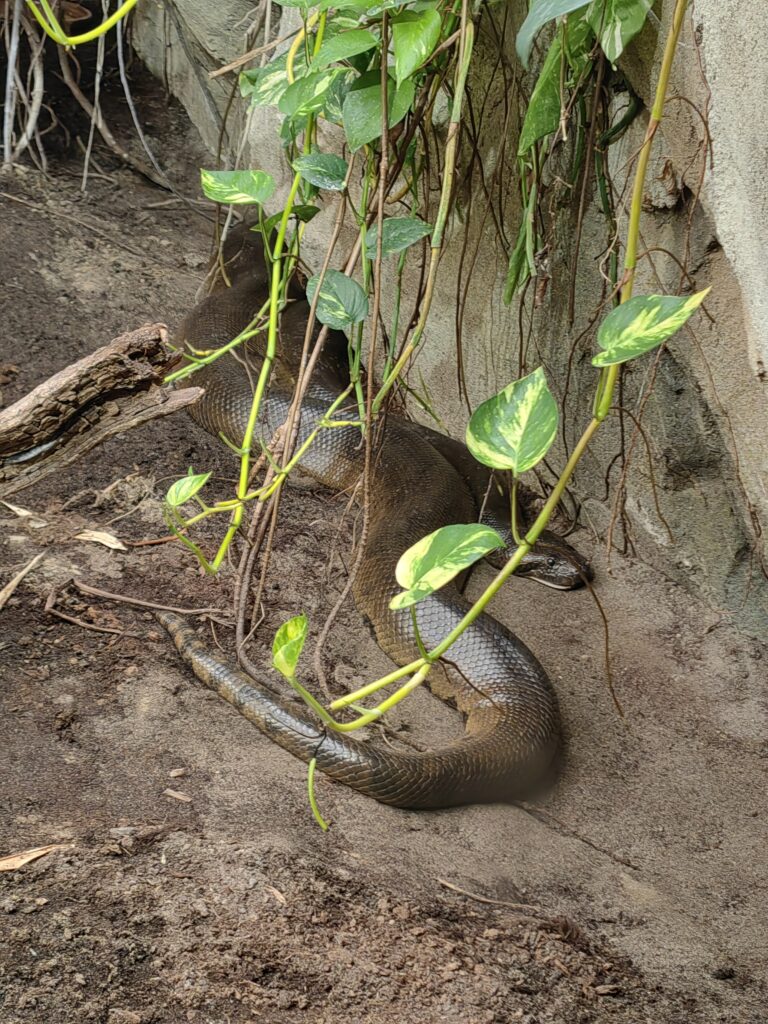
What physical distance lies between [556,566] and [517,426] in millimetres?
2094

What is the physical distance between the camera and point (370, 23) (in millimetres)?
2322

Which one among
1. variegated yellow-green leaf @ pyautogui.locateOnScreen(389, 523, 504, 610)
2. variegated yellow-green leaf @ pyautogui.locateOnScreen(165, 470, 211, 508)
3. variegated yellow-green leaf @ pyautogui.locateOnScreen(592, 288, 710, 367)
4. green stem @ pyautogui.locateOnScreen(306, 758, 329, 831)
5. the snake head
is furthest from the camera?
the snake head

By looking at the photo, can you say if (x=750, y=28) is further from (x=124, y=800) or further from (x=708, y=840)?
(x=124, y=800)

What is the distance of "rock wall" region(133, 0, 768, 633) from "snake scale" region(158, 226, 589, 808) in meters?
0.26

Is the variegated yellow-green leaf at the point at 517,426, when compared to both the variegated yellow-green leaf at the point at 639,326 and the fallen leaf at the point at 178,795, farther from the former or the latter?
the fallen leaf at the point at 178,795

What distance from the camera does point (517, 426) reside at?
61.3 inches

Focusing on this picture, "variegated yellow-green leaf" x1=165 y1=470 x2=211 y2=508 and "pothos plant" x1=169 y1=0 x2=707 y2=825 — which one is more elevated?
"pothos plant" x1=169 y1=0 x2=707 y2=825

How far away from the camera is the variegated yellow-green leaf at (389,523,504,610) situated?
4.71 ft

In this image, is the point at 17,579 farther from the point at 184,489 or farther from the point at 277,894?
the point at 277,894

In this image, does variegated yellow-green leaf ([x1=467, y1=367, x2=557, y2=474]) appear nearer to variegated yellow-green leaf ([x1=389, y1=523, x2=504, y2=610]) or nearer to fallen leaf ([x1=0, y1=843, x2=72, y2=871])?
variegated yellow-green leaf ([x1=389, y1=523, x2=504, y2=610])

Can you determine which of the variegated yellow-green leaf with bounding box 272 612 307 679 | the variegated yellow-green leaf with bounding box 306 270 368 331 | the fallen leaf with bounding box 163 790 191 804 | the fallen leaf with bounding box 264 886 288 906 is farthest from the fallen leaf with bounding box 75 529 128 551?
the variegated yellow-green leaf with bounding box 272 612 307 679

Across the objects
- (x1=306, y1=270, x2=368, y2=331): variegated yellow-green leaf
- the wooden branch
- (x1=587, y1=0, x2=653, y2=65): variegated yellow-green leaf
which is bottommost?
the wooden branch

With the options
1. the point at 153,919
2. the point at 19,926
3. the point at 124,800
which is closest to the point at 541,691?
the point at 124,800

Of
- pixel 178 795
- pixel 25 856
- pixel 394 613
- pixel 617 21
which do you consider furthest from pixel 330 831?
pixel 617 21
